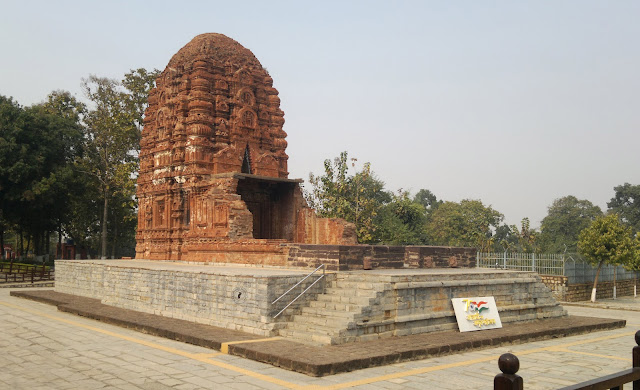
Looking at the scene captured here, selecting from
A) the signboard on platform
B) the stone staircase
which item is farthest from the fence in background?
the signboard on platform

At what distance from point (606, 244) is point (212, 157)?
49.2 ft

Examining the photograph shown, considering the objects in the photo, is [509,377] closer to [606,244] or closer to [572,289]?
[572,289]

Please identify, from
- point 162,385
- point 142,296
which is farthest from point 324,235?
point 162,385

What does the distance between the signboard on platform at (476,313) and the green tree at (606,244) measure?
1178 cm

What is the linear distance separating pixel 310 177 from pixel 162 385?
2528cm

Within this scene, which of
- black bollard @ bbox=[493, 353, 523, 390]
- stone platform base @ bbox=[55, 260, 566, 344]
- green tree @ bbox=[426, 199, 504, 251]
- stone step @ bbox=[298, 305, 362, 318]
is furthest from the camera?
green tree @ bbox=[426, 199, 504, 251]

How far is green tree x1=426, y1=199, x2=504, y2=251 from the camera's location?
4678 cm

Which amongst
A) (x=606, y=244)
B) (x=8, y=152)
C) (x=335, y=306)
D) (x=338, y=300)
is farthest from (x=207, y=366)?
(x=8, y=152)

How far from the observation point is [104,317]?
12188 millimetres

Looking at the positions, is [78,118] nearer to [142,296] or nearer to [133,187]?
[133,187]

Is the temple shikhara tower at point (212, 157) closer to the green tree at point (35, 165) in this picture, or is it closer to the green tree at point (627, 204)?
the green tree at point (35, 165)

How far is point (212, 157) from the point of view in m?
17.9

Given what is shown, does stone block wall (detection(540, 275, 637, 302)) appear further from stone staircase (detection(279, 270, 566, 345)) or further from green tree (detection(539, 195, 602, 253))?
green tree (detection(539, 195, 602, 253))

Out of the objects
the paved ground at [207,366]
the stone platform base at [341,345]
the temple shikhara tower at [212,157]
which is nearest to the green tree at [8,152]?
the temple shikhara tower at [212,157]
